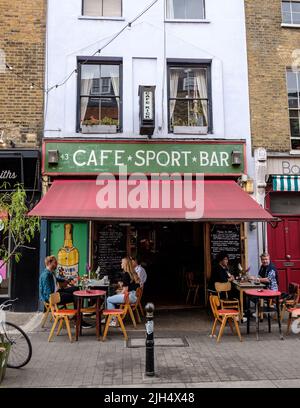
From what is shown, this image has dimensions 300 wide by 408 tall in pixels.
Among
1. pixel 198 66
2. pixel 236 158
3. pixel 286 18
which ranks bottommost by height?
pixel 236 158

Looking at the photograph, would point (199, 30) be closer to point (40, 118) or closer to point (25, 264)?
point (40, 118)

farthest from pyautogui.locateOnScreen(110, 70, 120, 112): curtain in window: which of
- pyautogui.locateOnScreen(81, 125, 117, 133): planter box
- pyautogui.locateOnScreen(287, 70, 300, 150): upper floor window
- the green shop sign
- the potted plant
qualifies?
pyautogui.locateOnScreen(287, 70, 300, 150): upper floor window

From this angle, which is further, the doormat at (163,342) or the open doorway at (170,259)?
the open doorway at (170,259)

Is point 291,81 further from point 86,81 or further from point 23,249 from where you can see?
point 23,249

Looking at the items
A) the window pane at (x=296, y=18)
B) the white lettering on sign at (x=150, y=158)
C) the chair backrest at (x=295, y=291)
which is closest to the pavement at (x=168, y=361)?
the chair backrest at (x=295, y=291)

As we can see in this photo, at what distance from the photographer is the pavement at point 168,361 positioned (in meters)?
5.75

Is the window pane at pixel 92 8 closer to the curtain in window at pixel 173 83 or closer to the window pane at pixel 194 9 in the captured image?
the window pane at pixel 194 9

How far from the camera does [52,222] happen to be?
10570 millimetres

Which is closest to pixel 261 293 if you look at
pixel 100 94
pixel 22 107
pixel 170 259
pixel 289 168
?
pixel 289 168

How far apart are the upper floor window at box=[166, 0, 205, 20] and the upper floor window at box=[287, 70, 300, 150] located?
3303 mm

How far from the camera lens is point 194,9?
11.9 meters

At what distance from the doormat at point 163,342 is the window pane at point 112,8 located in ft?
30.4

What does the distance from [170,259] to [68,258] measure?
5667mm

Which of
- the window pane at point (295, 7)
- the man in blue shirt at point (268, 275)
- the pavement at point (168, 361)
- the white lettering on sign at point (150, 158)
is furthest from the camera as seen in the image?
the window pane at point (295, 7)
